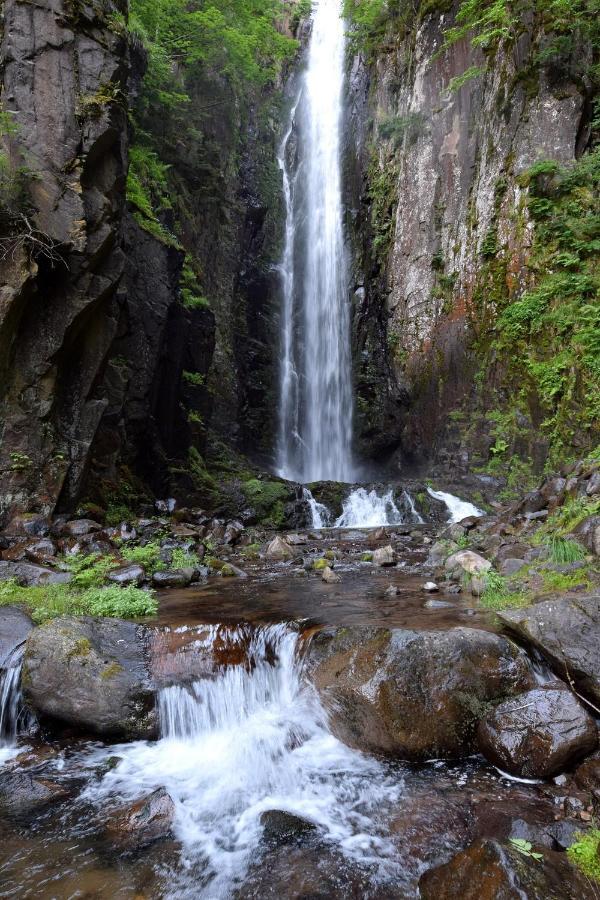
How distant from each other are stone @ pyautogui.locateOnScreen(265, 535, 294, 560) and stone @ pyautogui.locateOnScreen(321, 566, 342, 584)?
190cm

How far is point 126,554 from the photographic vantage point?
26.5 ft

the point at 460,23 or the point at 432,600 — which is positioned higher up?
the point at 460,23

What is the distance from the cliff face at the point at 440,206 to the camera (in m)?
14.5

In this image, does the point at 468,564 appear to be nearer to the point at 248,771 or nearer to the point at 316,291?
the point at 248,771

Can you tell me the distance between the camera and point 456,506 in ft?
46.5

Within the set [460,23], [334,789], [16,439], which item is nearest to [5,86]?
[16,439]

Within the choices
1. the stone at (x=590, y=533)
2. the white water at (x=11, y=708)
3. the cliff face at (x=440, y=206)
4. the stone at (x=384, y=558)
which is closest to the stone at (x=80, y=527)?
the white water at (x=11, y=708)

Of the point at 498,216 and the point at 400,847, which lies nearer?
the point at 400,847

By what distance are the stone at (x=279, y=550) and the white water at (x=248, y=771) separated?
448cm

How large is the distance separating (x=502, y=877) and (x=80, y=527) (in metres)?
8.62

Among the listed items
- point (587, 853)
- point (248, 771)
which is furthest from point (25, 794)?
point (587, 853)

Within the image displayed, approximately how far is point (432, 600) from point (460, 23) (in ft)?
66.2

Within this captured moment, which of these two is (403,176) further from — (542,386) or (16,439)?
(16,439)

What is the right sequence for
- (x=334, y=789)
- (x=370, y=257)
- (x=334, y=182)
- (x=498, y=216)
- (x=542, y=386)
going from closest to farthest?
1. (x=334, y=789)
2. (x=542, y=386)
3. (x=498, y=216)
4. (x=370, y=257)
5. (x=334, y=182)
